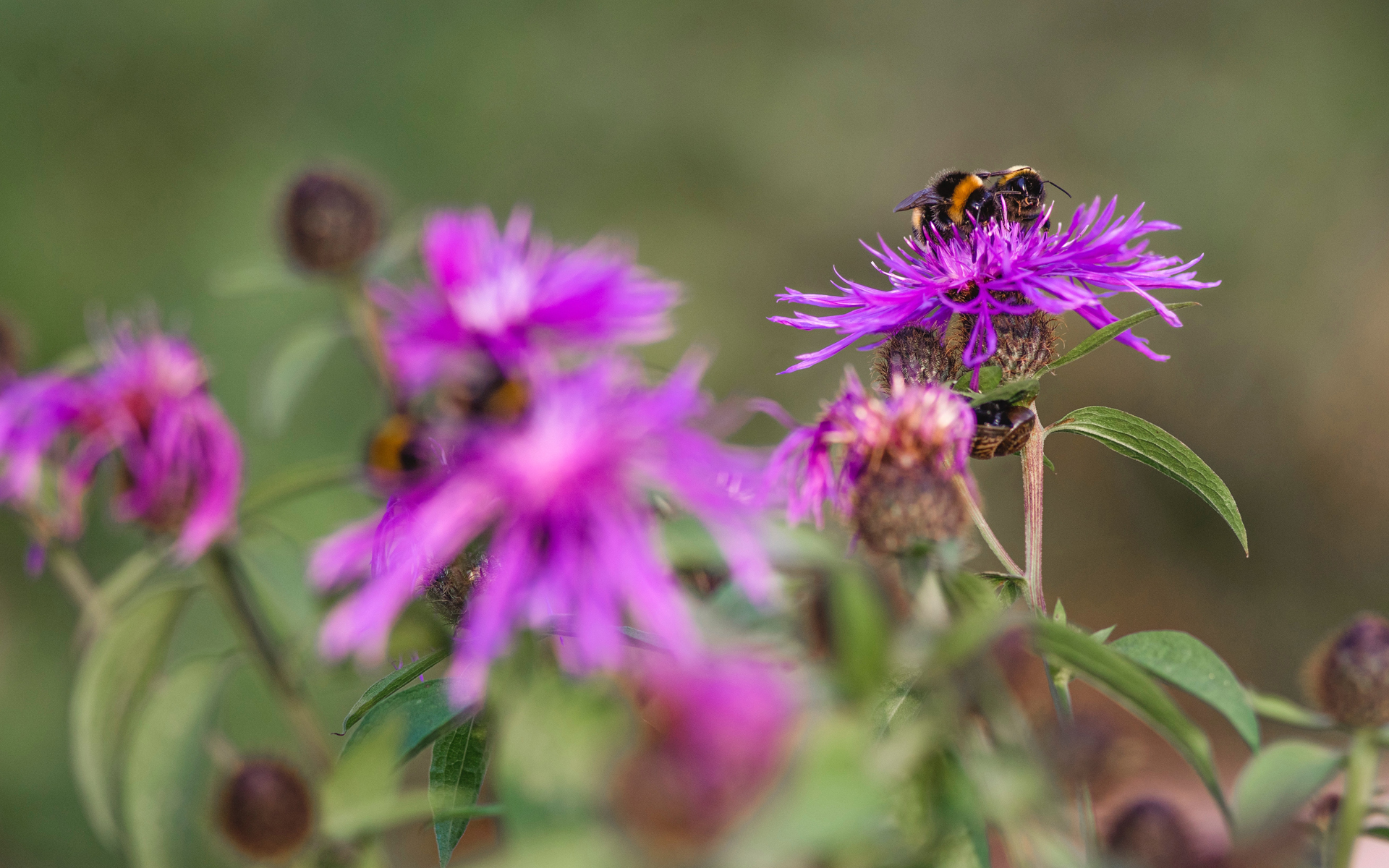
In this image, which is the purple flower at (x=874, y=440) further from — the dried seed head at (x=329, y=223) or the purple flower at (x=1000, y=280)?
the dried seed head at (x=329, y=223)

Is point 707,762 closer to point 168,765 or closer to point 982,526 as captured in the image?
point 168,765

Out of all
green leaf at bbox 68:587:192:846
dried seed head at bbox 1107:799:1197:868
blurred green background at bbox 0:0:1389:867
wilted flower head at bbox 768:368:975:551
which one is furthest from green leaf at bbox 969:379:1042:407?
blurred green background at bbox 0:0:1389:867

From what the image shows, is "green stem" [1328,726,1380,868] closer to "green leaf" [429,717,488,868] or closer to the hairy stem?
the hairy stem

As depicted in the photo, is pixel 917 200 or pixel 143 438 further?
pixel 917 200

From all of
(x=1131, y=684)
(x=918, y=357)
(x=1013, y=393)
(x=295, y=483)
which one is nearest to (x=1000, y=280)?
(x=918, y=357)

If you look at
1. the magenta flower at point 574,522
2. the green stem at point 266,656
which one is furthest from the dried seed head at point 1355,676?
the green stem at point 266,656

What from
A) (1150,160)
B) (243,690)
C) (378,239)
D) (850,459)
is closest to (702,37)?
(1150,160)
